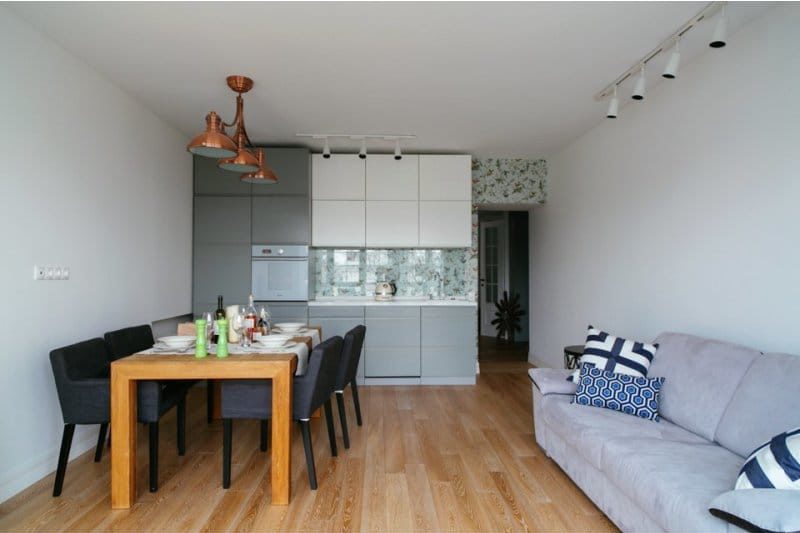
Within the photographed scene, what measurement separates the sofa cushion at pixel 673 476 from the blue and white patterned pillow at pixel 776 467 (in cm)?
16

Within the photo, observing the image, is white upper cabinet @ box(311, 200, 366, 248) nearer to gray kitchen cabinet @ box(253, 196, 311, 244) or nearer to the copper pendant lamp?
gray kitchen cabinet @ box(253, 196, 311, 244)

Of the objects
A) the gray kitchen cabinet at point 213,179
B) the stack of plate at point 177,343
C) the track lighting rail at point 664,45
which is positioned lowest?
the stack of plate at point 177,343

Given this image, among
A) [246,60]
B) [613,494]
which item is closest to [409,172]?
[246,60]

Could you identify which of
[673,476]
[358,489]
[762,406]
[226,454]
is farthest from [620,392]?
[226,454]

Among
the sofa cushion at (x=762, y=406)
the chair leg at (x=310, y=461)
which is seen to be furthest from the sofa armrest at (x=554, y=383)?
the chair leg at (x=310, y=461)

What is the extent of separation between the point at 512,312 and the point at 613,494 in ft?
19.2

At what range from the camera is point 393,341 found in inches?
197

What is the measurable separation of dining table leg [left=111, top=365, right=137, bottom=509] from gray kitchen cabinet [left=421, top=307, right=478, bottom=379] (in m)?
3.10

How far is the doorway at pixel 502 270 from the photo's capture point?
8320 millimetres

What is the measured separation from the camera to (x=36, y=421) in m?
2.70

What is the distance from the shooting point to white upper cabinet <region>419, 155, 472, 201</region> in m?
5.22

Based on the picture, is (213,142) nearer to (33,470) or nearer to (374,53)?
(374,53)

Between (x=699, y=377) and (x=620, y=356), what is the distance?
461 millimetres

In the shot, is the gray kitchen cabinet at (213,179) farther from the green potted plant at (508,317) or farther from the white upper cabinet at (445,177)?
the green potted plant at (508,317)
